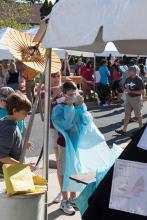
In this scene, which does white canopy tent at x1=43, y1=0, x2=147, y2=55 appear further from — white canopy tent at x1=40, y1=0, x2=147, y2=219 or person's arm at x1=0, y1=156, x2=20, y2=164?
person's arm at x1=0, y1=156, x2=20, y2=164

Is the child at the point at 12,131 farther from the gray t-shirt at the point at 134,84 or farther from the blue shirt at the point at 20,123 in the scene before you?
the gray t-shirt at the point at 134,84

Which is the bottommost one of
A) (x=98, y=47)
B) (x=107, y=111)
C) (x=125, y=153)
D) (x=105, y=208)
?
(x=107, y=111)

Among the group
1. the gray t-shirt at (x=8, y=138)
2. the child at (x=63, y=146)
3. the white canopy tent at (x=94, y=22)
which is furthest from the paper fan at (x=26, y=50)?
the child at (x=63, y=146)

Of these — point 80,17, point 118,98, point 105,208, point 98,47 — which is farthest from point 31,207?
point 118,98

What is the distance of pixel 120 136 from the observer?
11.3 meters

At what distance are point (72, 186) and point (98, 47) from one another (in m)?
1.60

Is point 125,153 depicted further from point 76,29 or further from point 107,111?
point 107,111

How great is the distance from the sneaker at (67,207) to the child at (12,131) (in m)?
1.43

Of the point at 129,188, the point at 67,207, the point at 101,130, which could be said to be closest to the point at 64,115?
the point at 67,207

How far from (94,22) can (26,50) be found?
4.71 ft

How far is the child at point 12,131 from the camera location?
13.7 feet

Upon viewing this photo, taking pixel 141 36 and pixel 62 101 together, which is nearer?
pixel 141 36

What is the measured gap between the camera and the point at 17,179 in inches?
152

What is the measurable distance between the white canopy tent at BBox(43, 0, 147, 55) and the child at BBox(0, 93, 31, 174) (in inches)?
29.6
